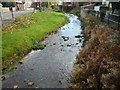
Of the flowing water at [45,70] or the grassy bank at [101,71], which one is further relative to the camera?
the flowing water at [45,70]

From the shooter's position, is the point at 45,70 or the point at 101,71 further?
the point at 45,70

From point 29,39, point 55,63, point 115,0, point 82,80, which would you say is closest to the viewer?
point 82,80

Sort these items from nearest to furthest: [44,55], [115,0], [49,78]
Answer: [49,78] → [44,55] → [115,0]

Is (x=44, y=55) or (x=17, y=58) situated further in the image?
(x=44, y=55)

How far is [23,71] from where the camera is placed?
7.47m

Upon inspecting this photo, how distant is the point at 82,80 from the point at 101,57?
1.41m

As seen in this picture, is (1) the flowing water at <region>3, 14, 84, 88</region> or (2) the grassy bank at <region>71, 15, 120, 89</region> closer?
(2) the grassy bank at <region>71, 15, 120, 89</region>

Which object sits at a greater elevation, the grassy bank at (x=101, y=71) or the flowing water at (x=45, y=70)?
the grassy bank at (x=101, y=71)

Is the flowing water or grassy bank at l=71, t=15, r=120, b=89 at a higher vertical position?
grassy bank at l=71, t=15, r=120, b=89

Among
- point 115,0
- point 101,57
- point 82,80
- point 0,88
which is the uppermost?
point 115,0

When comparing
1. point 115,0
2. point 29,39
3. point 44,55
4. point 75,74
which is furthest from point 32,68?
point 115,0

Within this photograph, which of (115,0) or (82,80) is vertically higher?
(115,0)

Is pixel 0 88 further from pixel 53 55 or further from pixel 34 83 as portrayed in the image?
pixel 53 55

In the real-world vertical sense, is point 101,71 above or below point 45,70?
above
